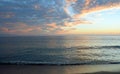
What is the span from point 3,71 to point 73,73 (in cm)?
386

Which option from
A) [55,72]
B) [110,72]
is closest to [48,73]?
[55,72]

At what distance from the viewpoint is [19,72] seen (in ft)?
43.1

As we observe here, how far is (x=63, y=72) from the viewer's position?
13242 millimetres

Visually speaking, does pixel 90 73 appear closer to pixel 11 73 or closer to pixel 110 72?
pixel 110 72

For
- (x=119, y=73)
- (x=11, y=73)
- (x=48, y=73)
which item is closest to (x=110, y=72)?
(x=119, y=73)

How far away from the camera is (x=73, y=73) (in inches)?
505

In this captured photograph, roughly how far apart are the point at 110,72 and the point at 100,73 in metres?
0.58

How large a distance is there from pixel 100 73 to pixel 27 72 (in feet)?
12.7

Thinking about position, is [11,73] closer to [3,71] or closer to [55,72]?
[3,71]

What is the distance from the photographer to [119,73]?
512 inches

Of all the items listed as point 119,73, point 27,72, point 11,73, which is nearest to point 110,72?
point 119,73

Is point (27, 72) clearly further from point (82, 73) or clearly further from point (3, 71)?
point (82, 73)

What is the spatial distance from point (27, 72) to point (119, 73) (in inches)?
192

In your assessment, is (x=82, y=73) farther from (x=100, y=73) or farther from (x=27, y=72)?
(x=27, y=72)
